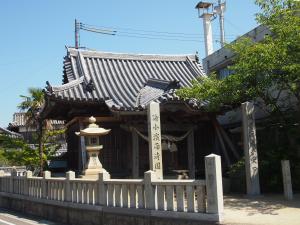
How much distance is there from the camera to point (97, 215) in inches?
448

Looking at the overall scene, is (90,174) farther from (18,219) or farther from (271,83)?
(271,83)

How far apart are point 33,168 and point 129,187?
13.8 meters

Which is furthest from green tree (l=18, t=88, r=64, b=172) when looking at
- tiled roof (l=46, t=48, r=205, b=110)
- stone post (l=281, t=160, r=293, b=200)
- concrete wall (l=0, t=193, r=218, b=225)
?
stone post (l=281, t=160, r=293, b=200)

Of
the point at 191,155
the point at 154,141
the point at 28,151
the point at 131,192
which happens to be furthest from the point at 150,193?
the point at 28,151

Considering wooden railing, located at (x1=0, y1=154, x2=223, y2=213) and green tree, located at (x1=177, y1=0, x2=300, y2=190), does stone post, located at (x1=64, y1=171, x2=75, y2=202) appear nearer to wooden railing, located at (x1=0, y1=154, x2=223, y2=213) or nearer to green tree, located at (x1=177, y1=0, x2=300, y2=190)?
wooden railing, located at (x1=0, y1=154, x2=223, y2=213)

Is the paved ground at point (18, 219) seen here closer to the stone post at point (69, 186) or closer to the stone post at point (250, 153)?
the stone post at point (69, 186)

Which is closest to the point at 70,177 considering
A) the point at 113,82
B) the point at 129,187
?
the point at 129,187

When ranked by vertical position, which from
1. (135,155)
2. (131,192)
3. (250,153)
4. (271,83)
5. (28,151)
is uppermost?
(271,83)

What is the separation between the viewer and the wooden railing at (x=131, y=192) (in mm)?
8844

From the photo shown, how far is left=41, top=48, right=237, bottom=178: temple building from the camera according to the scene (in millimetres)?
15250

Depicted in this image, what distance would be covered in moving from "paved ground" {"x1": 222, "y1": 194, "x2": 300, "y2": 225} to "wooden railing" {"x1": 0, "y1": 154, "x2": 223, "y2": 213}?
0.87m

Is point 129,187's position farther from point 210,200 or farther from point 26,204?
point 26,204

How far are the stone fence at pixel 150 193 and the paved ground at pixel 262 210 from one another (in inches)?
24.2

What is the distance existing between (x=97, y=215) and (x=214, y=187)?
4.33 metres
